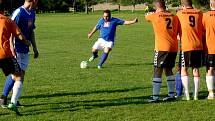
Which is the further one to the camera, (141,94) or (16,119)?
(141,94)

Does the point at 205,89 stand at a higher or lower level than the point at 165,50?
lower

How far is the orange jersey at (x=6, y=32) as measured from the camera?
8227mm

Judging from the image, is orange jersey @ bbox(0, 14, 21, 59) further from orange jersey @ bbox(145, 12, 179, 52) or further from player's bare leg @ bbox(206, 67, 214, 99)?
player's bare leg @ bbox(206, 67, 214, 99)

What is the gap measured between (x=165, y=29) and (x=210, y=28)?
0.89 m

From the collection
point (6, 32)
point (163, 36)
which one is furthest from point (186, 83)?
point (6, 32)

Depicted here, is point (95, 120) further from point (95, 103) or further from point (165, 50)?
point (165, 50)

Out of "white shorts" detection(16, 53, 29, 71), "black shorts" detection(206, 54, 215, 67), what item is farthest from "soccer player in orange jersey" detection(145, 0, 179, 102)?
"white shorts" detection(16, 53, 29, 71)

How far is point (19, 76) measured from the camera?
28.2 feet

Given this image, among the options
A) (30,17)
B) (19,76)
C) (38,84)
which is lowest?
(38,84)

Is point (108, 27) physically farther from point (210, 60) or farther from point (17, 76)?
point (17, 76)

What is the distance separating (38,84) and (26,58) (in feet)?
9.90

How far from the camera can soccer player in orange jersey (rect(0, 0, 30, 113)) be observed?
8.23 meters

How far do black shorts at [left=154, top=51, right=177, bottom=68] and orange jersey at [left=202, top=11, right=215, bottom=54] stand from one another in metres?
0.72

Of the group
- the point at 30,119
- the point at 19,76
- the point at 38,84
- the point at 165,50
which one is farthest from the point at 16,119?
the point at 38,84
